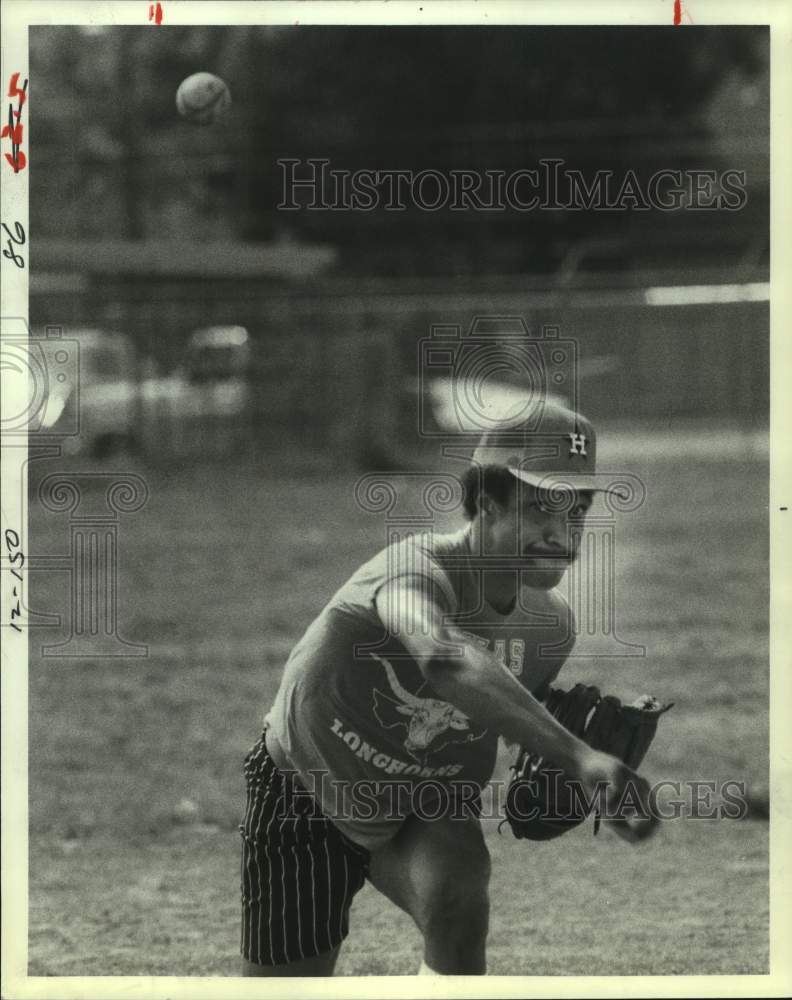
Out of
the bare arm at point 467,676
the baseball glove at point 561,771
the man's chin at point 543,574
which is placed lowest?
the baseball glove at point 561,771

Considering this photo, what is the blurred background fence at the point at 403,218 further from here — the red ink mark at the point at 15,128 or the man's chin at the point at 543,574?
the man's chin at the point at 543,574

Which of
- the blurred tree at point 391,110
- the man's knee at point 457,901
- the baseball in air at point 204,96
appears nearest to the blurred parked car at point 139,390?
the blurred tree at point 391,110

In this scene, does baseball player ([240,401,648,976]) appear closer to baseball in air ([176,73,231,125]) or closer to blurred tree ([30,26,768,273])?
blurred tree ([30,26,768,273])

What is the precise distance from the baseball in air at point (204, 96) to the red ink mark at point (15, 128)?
307mm

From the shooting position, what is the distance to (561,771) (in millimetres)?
3303

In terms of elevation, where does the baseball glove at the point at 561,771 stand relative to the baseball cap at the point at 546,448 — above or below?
below

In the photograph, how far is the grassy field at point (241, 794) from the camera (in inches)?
134

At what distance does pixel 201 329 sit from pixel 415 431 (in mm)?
496

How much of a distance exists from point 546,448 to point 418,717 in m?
0.58

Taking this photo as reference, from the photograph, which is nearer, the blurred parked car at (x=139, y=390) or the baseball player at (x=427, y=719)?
the baseball player at (x=427, y=719)

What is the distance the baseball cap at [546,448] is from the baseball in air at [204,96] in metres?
0.84

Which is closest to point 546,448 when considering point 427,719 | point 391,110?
point 427,719

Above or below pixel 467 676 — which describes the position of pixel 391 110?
above

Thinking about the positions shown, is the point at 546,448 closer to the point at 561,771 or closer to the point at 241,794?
the point at 561,771
